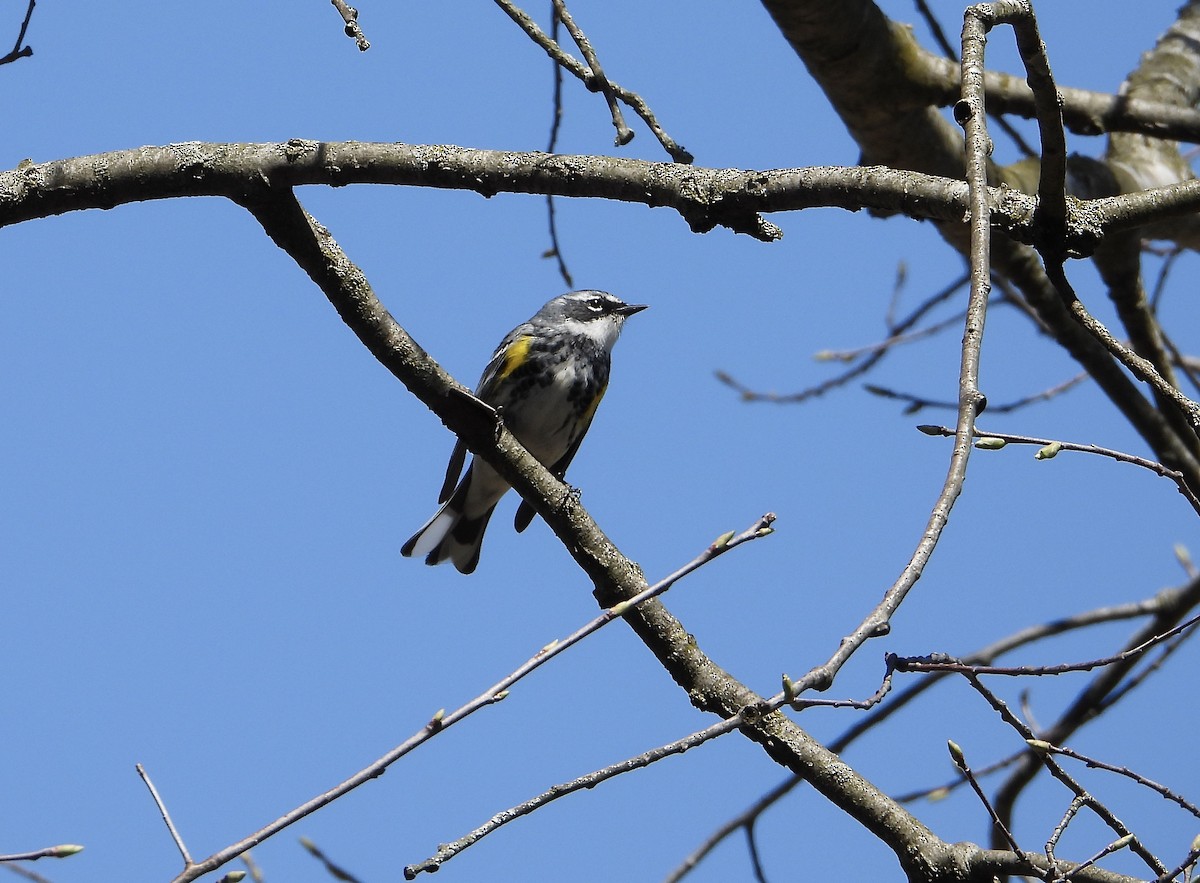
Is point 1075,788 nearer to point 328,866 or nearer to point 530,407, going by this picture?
point 328,866

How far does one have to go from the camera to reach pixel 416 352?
3.66 meters

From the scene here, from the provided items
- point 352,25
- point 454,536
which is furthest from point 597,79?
point 454,536

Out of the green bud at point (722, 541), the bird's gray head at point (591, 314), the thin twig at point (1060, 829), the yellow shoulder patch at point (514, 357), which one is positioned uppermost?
the bird's gray head at point (591, 314)

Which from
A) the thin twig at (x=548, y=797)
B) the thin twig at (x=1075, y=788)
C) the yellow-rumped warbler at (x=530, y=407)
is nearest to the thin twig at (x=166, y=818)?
the thin twig at (x=548, y=797)

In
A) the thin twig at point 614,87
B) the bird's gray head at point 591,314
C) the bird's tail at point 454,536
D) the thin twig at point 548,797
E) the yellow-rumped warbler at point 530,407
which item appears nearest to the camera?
the thin twig at point 548,797

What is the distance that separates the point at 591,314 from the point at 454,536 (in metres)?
1.63

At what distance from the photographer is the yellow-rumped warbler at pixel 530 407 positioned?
7223mm

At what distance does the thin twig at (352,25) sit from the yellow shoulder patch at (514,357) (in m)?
4.27

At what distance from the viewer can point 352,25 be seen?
2996 mm

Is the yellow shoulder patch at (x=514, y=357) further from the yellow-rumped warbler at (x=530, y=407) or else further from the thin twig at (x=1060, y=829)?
the thin twig at (x=1060, y=829)

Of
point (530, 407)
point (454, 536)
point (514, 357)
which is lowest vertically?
point (454, 536)

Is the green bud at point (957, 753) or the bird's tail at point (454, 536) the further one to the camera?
the bird's tail at point (454, 536)

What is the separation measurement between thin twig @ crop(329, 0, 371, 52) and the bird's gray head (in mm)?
4509

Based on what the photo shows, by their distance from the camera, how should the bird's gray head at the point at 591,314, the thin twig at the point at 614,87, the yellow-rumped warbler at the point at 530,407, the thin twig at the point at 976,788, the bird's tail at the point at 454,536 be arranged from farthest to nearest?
1. the bird's gray head at the point at 591,314
2. the bird's tail at the point at 454,536
3. the yellow-rumped warbler at the point at 530,407
4. the thin twig at the point at 614,87
5. the thin twig at the point at 976,788
